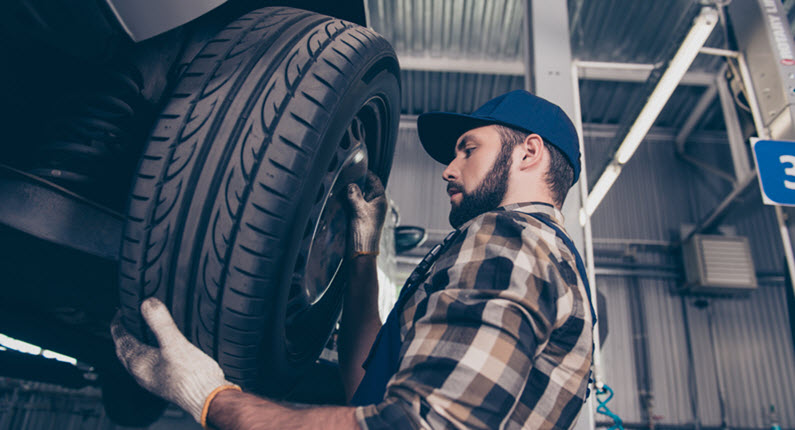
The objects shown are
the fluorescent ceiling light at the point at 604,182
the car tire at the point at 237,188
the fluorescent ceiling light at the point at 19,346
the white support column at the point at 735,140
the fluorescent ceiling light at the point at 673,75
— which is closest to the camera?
the car tire at the point at 237,188

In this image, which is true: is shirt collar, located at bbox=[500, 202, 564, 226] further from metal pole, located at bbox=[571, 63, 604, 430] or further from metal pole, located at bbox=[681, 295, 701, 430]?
metal pole, located at bbox=[681, 295, 701, 430]

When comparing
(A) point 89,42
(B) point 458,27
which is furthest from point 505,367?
(B) point 458,27

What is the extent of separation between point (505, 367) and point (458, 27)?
17.5ft

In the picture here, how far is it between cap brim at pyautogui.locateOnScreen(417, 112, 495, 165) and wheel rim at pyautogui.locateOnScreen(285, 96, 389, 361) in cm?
12

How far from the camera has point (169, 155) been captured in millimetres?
773

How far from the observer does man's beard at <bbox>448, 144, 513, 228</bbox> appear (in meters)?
1.03

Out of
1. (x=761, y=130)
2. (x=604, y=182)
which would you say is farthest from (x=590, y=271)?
(x=604, y=182)

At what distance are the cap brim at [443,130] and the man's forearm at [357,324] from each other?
43 centimetres

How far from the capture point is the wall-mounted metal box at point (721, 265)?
6.03 meters

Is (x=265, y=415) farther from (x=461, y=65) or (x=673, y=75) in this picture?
(x=461, y=65)

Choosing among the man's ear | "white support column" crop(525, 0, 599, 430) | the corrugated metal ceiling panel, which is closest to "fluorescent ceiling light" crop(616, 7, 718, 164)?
"white support column" crop(525, 0, 599, 430)

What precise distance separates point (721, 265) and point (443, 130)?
6.50 meters

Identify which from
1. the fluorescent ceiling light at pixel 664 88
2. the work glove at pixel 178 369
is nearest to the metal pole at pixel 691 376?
the fluorescent ceiling light at pixel 664 88

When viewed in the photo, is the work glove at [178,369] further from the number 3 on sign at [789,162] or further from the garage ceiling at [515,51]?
the garage ceiling at [515,51]
